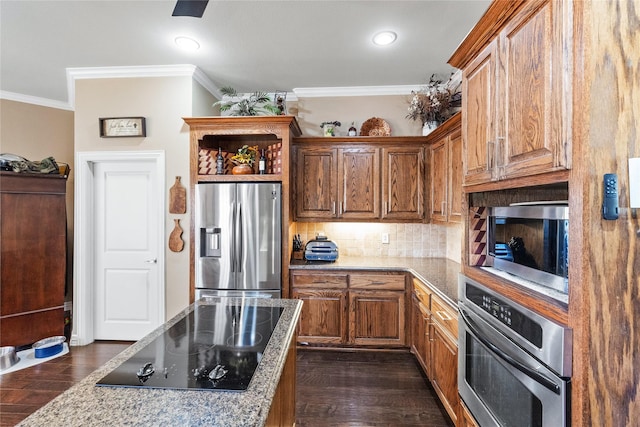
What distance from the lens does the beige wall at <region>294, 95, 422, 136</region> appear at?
12.1ft

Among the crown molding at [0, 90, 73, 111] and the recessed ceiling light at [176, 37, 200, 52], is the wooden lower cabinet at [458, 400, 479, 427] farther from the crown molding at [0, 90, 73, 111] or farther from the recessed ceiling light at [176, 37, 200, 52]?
the crown molding at [0, 90, 73, 111]

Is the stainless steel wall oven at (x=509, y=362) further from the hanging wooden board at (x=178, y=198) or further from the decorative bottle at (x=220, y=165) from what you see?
the hanging wooden board at (x=178, y=198)

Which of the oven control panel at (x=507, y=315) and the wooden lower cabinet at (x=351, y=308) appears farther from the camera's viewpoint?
the wooden lower cabinet at (x=351, y=308)

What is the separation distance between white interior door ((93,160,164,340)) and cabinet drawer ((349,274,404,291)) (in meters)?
2.10

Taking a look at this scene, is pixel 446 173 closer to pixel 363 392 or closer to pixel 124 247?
pixel 363 392

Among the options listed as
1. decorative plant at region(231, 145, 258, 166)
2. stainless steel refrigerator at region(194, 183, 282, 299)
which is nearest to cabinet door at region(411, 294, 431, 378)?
stainless steel refrigerator at region(194, 183, 282, 299)

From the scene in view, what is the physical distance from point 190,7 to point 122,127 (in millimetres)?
2281

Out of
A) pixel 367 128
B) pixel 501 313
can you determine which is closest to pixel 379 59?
pixel 367 128

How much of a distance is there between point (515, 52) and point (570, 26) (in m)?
0.30

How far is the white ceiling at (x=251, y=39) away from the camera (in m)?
2.29

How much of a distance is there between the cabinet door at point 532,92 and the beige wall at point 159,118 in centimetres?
290

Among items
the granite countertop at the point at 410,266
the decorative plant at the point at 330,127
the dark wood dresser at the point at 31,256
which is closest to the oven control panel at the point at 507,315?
the granite countertop at the point at 410,266

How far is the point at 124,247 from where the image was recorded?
344 cm

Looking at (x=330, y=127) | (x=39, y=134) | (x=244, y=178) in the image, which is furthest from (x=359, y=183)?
(x=39, y=134)
